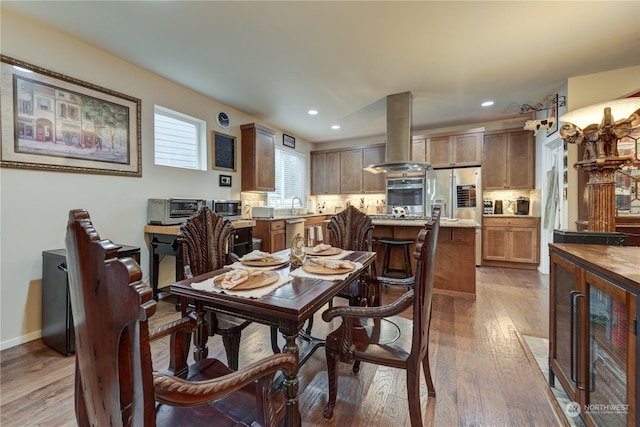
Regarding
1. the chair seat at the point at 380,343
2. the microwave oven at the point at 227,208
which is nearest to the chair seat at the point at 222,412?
the chair seat at the point at 380,343

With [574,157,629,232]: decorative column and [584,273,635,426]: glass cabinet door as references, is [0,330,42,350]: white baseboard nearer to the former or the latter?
[584,273,635,426]: glass cabinet door

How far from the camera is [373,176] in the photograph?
239 inches

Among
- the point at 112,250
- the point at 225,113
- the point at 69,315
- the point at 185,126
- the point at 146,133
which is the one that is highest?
the point at 225,113

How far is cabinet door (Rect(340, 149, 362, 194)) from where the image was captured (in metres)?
6.22

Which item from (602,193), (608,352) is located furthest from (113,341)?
(602,193)

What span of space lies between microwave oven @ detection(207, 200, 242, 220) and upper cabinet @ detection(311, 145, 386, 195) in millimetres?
2957

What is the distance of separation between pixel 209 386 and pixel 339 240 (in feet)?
6.27

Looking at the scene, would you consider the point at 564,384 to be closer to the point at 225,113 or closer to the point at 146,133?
the point at 146,133

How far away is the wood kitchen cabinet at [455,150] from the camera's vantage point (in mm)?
4766

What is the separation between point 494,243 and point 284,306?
487cm

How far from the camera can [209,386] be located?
2.27 ft

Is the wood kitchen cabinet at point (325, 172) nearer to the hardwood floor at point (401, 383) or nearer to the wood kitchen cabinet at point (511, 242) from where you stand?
the wood kitchen cabinet at point (511, 242)

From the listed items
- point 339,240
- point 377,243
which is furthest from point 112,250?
point 377,243

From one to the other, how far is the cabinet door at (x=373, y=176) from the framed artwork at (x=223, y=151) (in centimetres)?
300
